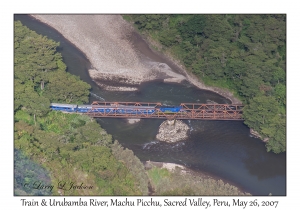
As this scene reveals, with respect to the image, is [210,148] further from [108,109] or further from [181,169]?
[108,109]

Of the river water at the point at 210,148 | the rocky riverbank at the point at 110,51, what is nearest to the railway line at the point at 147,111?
the river water at the point at 210,148

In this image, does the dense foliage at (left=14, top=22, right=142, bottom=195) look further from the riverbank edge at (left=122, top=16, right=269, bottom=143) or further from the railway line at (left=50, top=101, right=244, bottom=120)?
the riverbank edge at (left=122, top=16, right=269, bottom=143)

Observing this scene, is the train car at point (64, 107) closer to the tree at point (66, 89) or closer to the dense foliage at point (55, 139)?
the dense foliage at point (55, 139)

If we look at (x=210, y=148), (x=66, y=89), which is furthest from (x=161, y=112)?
(x=66, y=89)

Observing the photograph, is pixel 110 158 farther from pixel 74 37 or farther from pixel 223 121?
pixel 74 37

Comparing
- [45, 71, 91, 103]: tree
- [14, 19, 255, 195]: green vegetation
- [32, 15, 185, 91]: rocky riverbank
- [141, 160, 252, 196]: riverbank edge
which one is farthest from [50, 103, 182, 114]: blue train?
[141, 160, 252, 196]: riverbank edge

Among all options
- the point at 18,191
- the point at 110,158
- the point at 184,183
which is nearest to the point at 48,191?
the point at 18,191
